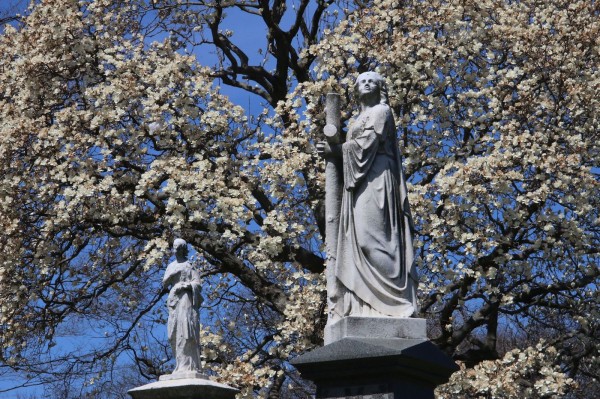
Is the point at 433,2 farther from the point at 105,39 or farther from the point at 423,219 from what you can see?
the point at 105,39

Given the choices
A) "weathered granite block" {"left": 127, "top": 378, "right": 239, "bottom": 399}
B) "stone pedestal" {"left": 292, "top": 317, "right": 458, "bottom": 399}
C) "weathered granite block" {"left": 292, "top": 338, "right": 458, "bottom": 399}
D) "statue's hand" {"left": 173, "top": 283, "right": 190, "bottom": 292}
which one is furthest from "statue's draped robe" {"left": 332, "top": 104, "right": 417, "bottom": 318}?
"statue's hand" {"left": 173, "top": 283, "right": 190, "bottom": 292}

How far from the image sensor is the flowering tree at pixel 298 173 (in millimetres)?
16250

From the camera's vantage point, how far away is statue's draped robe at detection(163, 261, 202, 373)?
43.2 ft

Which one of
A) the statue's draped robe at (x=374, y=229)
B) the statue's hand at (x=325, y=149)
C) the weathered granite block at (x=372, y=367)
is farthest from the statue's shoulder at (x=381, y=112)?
the weathered granite block at (x=372, y=367)

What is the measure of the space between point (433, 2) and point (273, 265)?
4.89 m

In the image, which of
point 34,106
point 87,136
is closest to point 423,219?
point 87,136

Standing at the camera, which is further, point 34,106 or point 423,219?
point 34,106

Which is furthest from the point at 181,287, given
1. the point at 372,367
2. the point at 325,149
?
the point at 372,367

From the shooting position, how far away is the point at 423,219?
1616 centimetres

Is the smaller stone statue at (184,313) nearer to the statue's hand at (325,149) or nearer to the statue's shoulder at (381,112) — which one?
the statue's hand at (325,149)

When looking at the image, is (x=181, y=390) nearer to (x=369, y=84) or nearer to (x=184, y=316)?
(x=184, y=316)

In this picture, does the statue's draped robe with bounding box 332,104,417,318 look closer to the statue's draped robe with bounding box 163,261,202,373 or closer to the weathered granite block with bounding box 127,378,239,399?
the weathered granite block with bounding box 127,378,239,399

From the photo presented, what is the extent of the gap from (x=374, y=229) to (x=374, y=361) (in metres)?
1.12

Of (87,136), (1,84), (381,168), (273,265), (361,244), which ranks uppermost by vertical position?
(1,84)
